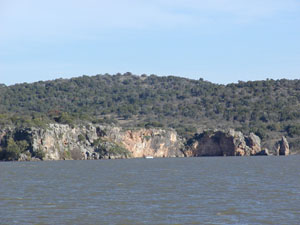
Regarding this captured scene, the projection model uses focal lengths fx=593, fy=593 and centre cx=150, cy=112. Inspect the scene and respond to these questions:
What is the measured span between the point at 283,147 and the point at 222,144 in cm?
1405

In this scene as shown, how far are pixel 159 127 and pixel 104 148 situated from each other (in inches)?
875

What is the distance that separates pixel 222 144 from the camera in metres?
132

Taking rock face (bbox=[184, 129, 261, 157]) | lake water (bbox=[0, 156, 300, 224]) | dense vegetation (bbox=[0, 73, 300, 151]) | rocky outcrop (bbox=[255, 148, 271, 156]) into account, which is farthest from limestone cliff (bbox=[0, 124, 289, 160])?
lake water (bbox=[0, 156, 300, 224])

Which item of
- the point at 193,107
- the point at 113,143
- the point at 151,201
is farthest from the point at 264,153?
the point at 151,201

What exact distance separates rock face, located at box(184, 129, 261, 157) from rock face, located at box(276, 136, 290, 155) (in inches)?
193

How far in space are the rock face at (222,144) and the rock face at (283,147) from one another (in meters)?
4.90

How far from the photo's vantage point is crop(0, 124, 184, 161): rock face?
10194 cm

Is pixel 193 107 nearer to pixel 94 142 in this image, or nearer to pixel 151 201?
pixel 94 142

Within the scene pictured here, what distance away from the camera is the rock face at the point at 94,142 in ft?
334

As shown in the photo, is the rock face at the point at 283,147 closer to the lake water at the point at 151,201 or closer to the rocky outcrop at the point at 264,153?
the rocky outcrop at the point at 264,153

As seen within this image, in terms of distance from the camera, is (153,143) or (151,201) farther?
(153,143)

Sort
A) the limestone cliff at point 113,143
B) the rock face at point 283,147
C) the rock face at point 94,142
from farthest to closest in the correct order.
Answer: the rock face at point 283,147 < the rock face at point 94,142 < the limestone cliff at point 113,143

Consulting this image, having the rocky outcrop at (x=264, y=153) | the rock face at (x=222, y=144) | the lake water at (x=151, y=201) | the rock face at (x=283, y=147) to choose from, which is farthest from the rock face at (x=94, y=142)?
the lake water at (x=151, y=201)

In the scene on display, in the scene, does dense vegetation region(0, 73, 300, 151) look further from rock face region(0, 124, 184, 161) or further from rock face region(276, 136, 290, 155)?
rock face region(0, 124, 184, 161)
